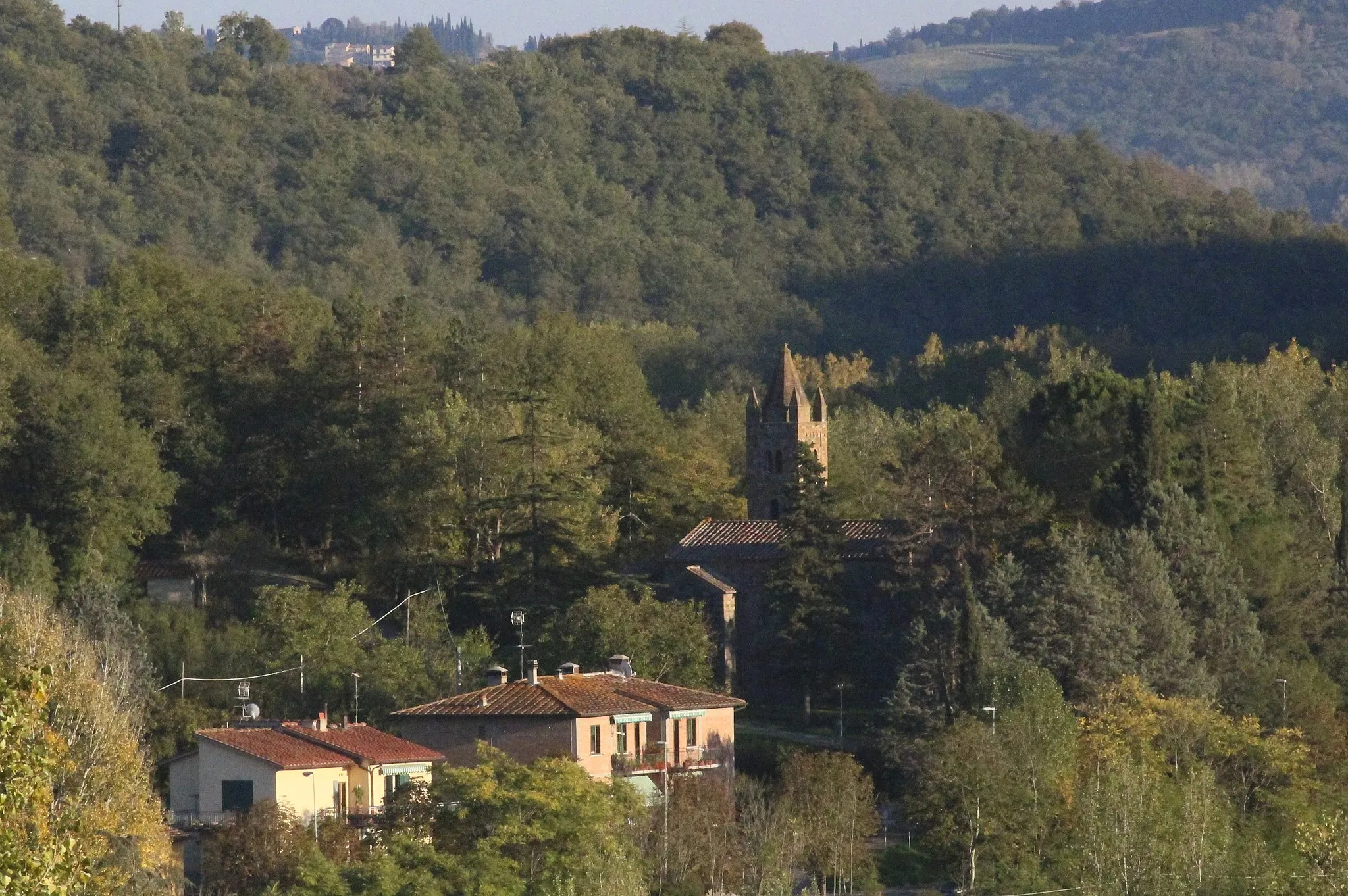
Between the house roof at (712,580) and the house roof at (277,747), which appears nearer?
the house roof at (277,747)

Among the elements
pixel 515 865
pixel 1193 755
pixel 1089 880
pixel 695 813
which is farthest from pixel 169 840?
pixel 1193 755

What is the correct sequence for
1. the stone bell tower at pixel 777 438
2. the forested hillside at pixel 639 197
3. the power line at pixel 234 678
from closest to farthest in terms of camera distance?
the power line at pixel 234 678, the stone bell tower at pixel 777 438, the forested hillside at pixel 639 197

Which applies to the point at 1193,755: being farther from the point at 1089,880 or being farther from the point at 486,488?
the point at 486,488

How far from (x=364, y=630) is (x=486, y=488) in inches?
322

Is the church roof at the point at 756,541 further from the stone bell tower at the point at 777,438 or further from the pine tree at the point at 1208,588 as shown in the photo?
the pine tree at the point at 1208,588

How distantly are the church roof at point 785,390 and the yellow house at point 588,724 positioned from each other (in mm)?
Result: 16106

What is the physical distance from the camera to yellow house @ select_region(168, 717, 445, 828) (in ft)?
141

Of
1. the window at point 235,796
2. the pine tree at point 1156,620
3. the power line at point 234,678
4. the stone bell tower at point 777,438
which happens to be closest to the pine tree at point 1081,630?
the pine tree at point 1156,620

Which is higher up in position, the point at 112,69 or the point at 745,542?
the point at 112,69

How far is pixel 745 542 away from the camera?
6022 centimetres

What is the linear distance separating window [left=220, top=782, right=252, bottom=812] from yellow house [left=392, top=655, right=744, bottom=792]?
15.0 ft

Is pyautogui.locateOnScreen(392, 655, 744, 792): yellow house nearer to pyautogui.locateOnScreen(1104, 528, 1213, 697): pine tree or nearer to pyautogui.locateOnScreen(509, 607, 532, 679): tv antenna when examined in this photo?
pyautogui.locateOnScreen(509, 607, 532, 679): tv antenna

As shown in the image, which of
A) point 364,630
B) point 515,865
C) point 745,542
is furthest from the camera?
point 745,542

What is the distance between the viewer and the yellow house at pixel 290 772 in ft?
141
